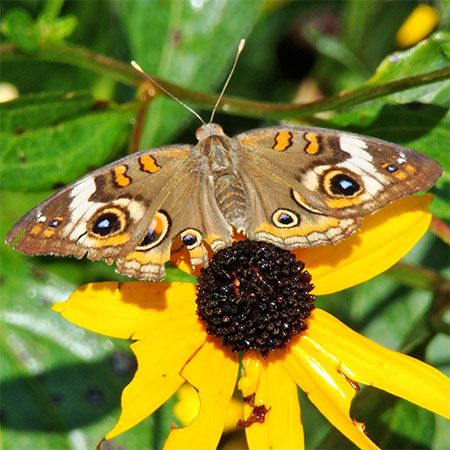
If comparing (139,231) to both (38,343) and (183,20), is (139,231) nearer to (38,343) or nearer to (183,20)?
(38,343)

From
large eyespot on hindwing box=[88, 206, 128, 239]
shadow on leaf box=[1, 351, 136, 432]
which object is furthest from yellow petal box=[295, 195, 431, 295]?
shadow on leaf box=[1, 351, 136, 432]

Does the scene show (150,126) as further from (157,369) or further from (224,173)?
(157,369)

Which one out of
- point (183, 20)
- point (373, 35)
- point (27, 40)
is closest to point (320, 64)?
point (373, 35)

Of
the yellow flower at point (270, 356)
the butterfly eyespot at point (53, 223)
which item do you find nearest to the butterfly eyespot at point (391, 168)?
the yellow flower at point (270, 356)

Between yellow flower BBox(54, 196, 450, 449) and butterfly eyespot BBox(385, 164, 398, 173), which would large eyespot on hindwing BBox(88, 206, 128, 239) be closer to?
yellow flower BBox(54, 196, 450, 449)

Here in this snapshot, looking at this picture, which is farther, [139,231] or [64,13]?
[64,13]

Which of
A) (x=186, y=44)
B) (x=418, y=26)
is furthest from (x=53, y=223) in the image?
(x=418, y=26)

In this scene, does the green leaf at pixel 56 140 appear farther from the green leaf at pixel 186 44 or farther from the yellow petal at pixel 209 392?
the yellow petal at pixel 209 392
